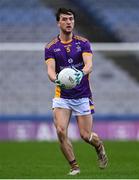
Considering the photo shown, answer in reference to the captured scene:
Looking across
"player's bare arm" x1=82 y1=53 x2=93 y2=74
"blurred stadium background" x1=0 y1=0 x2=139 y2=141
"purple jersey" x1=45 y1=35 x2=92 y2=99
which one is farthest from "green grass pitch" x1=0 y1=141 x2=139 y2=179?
"blurred stadium background" x1=0 y1=0 x2=139 y2=141

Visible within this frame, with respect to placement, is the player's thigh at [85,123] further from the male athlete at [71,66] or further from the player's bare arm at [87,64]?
the player's bare arm at [87,64]

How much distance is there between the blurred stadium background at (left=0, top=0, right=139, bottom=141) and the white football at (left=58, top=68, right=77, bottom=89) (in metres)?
11.3

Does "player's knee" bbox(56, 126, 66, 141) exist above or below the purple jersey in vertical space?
below

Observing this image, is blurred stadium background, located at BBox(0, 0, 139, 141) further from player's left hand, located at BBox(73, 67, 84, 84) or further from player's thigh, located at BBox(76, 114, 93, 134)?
player's left hand, located at BBox(73, 67, 84, 84)

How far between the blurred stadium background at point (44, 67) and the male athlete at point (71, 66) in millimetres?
8453

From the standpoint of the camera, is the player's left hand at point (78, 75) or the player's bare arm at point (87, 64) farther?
the player's bare arm at point (87, 64)

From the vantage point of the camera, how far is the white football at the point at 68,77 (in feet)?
30.9

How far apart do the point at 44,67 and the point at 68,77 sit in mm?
12787

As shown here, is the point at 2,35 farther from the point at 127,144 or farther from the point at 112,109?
the point at 127,144

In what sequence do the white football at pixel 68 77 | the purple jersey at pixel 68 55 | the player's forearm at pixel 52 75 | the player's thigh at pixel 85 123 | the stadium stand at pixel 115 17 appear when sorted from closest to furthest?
the white football at pixel 68 77 < the player's forearm at pixel 52 75 < the purple jersey at pixel 68 55 < the player's thigh at pixel 85 123 < the stadium stand at pixel 115 17

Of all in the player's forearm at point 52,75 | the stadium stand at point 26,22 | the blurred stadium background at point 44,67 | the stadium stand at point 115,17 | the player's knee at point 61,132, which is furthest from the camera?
the stadium stand at point 115,17

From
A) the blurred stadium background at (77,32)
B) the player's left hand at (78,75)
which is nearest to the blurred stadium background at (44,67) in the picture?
the blurred stadium background at (77,32)

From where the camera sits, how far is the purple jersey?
990cm

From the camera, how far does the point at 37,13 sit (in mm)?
22641
